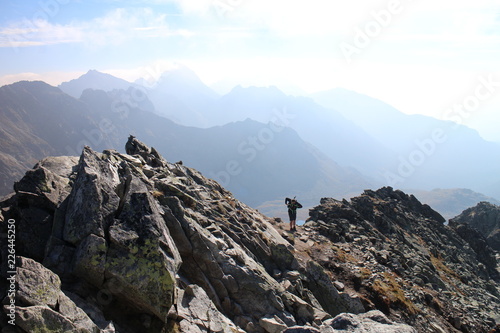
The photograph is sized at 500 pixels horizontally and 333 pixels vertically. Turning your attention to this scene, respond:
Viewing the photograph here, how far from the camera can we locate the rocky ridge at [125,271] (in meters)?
13.6

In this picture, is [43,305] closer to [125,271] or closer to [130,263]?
[125,271]

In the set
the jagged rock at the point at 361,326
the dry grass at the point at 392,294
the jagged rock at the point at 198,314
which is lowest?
the dry grass at the point at 392,294

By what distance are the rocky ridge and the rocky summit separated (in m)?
0.05

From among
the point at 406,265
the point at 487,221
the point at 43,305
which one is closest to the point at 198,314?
the point at 43,305

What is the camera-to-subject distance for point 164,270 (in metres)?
16.0

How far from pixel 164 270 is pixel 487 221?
135218mm

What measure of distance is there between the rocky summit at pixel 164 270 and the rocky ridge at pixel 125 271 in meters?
0.05

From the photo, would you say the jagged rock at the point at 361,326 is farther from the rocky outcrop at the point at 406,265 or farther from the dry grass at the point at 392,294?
the dry grass at the point at 392,294

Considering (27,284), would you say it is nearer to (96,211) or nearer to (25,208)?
(96,211)

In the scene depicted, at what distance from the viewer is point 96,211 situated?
1706 cm

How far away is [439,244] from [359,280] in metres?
49.2

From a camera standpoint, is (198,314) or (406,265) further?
(406,265)

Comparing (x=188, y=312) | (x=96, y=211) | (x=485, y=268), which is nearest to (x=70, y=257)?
(x=96, y=211)

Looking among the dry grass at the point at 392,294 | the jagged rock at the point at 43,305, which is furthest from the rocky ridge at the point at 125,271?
the dry grass at the point at 392,294
